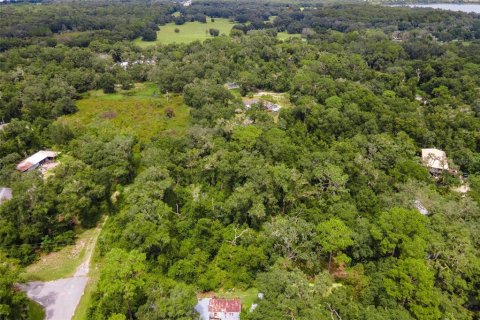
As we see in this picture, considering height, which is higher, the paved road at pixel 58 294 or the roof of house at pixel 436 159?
the roof of house at pixel 436 159

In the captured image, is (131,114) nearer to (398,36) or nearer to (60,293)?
(60,293)

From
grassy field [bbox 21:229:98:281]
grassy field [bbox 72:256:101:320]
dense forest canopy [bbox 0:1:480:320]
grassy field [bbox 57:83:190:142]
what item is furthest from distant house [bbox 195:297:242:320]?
grassy field [bbox 57:83:190:142]

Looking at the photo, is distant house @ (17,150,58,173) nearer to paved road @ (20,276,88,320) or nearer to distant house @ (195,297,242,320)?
paved road @ (20,276,88,320)

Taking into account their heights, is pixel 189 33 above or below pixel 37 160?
above

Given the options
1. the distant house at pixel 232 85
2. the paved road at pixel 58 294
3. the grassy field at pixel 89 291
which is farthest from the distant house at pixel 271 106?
the paved road at pixel 58 294

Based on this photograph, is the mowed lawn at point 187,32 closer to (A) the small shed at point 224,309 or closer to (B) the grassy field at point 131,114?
(B) the grassy field at point 131,114

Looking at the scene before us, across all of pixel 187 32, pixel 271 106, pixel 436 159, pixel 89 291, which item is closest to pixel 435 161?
pixel 436 159
